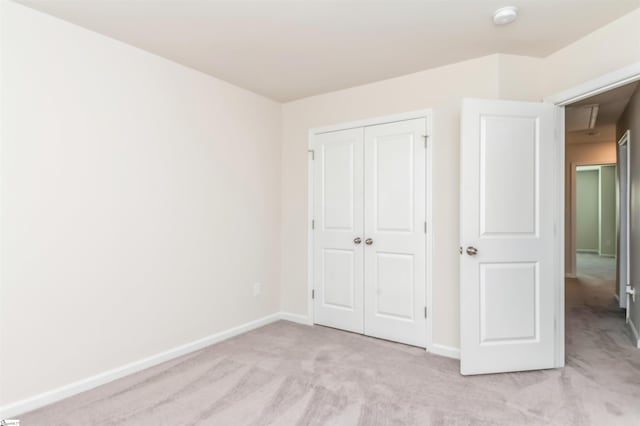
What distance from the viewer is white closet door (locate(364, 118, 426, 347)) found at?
10.6ft

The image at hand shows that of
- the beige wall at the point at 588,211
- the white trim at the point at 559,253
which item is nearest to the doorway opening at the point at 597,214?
the beige wall at the point at 588,211

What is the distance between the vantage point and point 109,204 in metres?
2.59

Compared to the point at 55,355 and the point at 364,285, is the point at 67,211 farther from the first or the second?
the point at 364,285

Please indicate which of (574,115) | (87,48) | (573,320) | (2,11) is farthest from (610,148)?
(2,11)

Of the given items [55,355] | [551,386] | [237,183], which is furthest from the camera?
[237,183]

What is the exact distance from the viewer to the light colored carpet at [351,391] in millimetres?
2080

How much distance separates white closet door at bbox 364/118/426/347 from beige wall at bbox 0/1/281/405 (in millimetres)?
1282

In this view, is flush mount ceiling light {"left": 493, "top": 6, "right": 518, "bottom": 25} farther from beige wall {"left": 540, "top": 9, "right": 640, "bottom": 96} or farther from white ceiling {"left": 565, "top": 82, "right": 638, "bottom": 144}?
white ceiling {"left": 565, "top": 82, "right": 638, "bottom": 144}

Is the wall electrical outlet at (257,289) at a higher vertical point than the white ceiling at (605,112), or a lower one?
lower

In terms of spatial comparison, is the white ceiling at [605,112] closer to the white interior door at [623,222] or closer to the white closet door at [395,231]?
the white interior door at [623,222]

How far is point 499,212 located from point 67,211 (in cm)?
304

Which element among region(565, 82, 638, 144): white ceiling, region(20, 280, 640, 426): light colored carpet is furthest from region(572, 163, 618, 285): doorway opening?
region(20, 280, 640, 426): light colored carpet

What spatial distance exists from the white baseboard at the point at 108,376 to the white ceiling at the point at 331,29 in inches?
94.6

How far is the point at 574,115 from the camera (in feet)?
14.4
